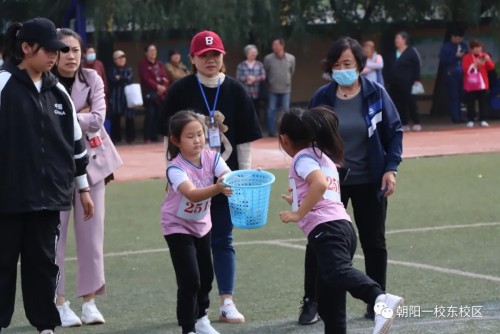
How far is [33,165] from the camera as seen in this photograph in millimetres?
6719

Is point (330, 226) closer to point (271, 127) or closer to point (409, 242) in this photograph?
point (409, 242)

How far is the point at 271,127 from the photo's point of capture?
2447cm

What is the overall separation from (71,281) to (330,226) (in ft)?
12.3

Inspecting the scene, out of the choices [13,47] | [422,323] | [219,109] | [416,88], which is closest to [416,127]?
[416,88]

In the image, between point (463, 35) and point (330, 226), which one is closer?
point (330, 226)

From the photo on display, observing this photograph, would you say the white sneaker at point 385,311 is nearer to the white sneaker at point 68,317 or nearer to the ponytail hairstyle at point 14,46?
the ponytail hairstyle at point 14,46

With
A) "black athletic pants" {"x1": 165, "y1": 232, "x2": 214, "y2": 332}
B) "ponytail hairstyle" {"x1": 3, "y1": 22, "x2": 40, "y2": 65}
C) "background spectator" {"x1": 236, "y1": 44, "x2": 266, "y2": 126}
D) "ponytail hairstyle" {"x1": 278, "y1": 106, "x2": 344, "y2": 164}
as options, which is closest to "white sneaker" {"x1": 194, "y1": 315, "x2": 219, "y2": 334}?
"black athletic pants" {"x1": 165, "y1": 232, "x2": 214, "y2": 332}

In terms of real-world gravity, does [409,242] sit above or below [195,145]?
below

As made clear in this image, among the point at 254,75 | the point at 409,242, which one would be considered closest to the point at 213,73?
the point at 409,242

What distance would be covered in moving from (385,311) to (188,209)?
58.0 inches

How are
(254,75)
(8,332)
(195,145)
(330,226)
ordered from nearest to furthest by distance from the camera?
(330,226) < (195,145) < (8,332) < (254,75)

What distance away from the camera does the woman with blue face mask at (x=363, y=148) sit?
7863mm

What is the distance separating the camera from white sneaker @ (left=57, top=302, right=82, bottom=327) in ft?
26.8

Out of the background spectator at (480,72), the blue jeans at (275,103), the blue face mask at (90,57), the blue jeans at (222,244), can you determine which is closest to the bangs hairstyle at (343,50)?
the blue jeans at (222,244)
